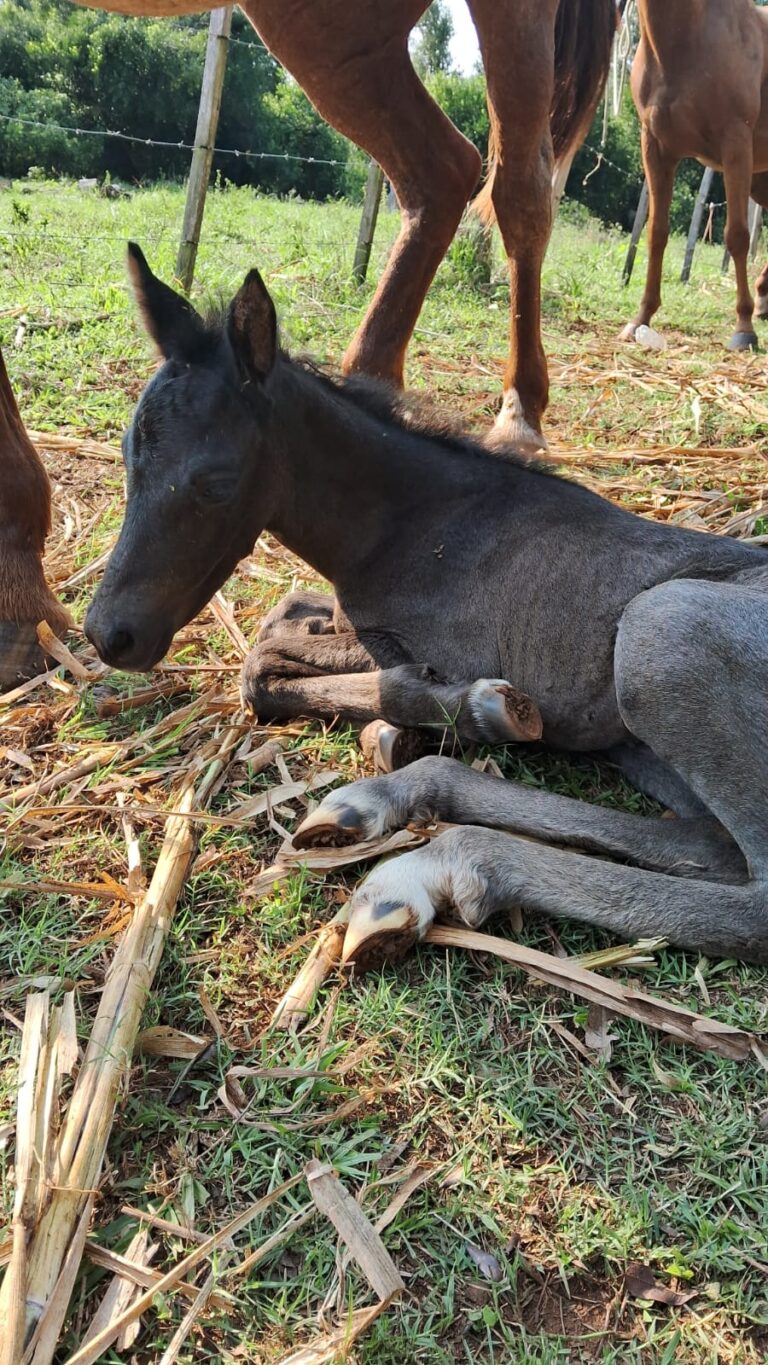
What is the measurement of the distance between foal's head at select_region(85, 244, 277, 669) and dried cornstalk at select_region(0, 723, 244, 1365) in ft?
2.20

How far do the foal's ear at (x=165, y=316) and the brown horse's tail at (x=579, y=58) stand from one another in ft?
11.3

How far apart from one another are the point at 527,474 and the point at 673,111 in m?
7.75

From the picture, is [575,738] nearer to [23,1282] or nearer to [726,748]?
[726,748]

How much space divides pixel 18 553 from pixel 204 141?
549cm

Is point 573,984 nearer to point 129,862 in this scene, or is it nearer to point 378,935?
point 378,935

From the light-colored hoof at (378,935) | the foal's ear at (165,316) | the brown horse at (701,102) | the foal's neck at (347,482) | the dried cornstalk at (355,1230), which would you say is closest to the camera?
the dried cornstalk at (355,1230)

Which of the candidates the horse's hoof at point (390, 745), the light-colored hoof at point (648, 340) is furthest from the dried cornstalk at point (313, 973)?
the light-colored hoof at point (648, 340)

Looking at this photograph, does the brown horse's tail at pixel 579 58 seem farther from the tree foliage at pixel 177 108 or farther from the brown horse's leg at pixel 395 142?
the tree foliage at pixel 177 108

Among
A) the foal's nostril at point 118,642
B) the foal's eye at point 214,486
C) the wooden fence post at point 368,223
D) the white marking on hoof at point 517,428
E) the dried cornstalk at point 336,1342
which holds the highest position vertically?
the wooden fence post at point 368,223

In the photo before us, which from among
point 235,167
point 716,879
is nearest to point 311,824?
point 716,879

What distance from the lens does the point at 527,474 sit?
3279mm

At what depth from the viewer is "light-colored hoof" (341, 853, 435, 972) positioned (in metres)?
2.25

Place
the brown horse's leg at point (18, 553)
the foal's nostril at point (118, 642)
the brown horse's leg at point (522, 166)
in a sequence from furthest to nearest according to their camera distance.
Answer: the brown horse's leg at point (522, 166), the brown horse's leg at point (18, 553), the foal's nostril at point (118, 642)

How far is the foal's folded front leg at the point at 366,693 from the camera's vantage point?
279 cm
